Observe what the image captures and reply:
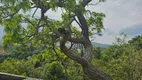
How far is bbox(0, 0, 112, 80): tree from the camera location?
4.68 meters

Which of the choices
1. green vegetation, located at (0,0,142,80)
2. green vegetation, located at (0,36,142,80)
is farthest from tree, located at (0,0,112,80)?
green vegetation, located at (0,36,142,80)

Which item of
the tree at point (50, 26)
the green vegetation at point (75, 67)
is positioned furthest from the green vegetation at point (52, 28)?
the green vegetation at point (75, 67)

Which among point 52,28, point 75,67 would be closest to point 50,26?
point 52,28

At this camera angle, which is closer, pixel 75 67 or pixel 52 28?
pixel 52 28

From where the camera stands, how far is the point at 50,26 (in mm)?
5414

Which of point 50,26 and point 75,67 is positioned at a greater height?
point 50,26

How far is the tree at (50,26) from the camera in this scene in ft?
15.3

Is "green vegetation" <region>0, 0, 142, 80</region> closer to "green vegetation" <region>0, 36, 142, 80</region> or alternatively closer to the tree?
the tree

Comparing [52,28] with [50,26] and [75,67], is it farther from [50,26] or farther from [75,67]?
[75,67]

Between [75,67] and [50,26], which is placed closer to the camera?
[50,26]

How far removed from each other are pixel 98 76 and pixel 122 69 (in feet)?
12.1

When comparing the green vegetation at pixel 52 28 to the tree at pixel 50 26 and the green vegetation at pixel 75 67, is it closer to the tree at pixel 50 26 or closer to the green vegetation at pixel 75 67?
the tree at pixel 50 26

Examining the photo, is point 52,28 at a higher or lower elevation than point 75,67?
higher

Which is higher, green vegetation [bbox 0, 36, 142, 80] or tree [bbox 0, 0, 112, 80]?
tree [bbox 0, 0, 112, 80]
